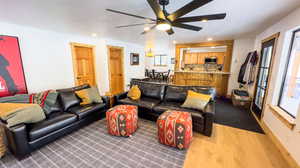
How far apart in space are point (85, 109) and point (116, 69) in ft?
9.54

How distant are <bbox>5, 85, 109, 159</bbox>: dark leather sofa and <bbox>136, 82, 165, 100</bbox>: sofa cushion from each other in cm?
100

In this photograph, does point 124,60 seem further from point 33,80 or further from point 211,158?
point 211,158

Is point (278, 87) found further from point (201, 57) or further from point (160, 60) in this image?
point (160, 60)

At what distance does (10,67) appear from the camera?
8.47 ft

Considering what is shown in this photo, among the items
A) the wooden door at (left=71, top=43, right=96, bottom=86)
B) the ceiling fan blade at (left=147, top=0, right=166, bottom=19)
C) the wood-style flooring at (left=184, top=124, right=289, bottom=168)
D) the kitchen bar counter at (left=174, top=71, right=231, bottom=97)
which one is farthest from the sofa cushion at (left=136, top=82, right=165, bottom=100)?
the kitchen bar counter at (left=174, top=71, right=231, bottom=97)

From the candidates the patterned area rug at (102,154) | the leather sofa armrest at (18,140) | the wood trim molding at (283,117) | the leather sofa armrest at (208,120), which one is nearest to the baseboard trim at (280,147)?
the wood trim molding at (283,117)

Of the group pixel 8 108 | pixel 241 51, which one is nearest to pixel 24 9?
pixel 8 108

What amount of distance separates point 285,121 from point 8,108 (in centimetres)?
442

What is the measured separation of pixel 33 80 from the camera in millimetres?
2967

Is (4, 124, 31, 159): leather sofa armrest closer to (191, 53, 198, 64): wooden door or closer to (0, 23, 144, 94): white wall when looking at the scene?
(0, 23, 144, 94): white wall

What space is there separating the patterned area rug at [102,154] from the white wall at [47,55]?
6.24ft

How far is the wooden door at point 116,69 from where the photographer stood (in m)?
4.95

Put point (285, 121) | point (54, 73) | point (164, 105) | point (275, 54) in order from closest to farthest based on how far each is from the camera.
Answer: point (285, 121) → point (275, 54) → point (164, 105) → point (54, 73)

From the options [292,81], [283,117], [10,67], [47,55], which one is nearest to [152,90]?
[283,117]
